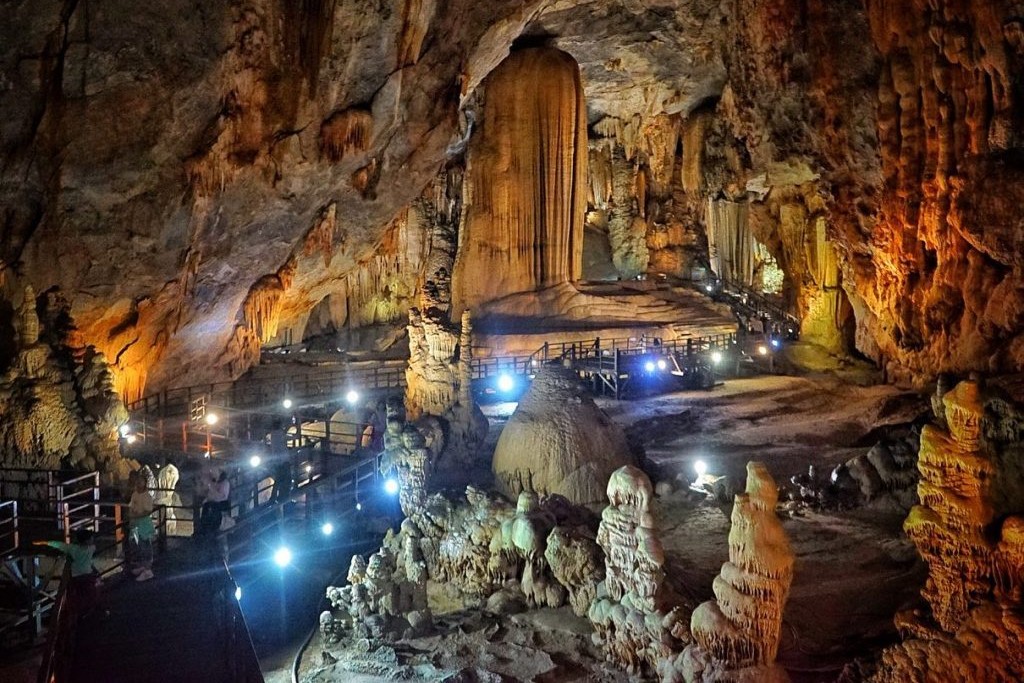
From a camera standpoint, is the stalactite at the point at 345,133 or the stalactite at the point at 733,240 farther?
the stalactite at the point at 733,240

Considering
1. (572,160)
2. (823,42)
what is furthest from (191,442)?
(823,42)

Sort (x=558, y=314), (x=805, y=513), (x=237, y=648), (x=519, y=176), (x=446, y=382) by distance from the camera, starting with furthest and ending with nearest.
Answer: (x=519, y=176) < (x=558, y=314) < (x=446, y=382) < (x=805, y=513) < (x=237, y=648)

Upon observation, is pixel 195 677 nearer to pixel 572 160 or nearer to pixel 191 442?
pixel 191 442

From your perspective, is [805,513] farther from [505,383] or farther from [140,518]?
[505,383]

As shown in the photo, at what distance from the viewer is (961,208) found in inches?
583

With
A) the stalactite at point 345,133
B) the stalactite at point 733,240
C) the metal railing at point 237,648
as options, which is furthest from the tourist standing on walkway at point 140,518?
the stalactite at point 733,240

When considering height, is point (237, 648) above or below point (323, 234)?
below

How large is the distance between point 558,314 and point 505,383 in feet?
18.3

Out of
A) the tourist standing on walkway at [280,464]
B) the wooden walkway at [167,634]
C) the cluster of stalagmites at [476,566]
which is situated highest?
the wooden walkway at [167,634]

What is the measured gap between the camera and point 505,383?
1944 centimetres

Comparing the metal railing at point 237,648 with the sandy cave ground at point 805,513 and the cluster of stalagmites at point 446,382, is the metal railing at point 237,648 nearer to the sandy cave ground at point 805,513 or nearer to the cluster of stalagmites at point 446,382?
the sandy cave ground at point 805,513

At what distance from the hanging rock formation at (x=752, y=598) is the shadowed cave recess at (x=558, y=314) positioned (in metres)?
0.03

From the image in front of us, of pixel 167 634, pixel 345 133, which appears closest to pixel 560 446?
pixel 167 634

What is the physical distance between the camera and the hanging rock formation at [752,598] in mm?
6230
